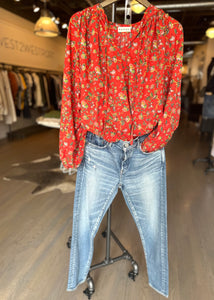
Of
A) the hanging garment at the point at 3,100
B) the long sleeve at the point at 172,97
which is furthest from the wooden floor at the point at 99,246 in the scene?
the hanging garment at the point at 3,100

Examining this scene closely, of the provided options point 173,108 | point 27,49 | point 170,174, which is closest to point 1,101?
point 27,49

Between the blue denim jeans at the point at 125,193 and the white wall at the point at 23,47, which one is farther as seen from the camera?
the white wall at the point at 23,47

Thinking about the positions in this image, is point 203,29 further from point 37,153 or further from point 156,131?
point 156,131

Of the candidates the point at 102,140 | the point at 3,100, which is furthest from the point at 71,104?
the point at 3,100

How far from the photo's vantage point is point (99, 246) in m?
2.03

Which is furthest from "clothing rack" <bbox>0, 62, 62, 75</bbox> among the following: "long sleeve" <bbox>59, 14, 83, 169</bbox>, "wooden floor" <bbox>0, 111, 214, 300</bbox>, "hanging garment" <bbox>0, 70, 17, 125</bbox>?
"long sleeve" <bbox>59, 14, 83, 169</bbox>

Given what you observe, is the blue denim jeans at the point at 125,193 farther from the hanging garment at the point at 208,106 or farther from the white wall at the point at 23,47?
the white wall at the point at 23,47

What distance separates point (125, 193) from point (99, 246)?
2.88 feet

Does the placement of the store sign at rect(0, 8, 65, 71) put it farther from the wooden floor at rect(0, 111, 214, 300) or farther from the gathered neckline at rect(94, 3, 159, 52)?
the gathered neckline at rect(94, 3, 159, 52)

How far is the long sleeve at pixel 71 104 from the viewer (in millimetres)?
1129

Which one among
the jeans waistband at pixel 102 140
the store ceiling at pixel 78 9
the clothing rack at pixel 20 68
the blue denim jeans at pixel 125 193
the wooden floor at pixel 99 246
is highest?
the store ceiling at pixel 78 9

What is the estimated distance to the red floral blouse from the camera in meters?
1.11

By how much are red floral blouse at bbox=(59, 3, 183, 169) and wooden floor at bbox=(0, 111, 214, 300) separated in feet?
3.27

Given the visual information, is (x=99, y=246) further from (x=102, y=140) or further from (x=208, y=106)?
(x=208, y=106)
